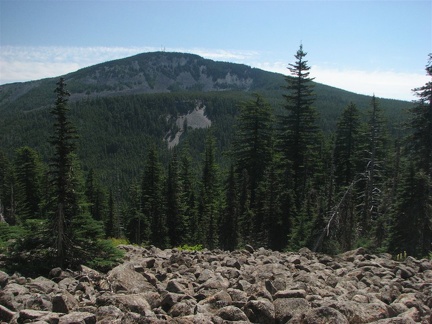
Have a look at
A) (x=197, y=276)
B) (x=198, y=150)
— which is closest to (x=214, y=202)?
(x=197, y=276)

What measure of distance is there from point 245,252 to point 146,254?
10.9 feet

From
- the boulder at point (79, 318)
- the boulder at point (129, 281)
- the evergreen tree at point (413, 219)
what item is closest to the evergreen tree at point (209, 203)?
the evergreen tree at point (413, 219)

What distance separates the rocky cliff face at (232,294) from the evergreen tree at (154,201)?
2542 centimetres

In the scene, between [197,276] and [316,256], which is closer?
[197,276]

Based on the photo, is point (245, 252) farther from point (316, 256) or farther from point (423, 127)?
point (423, 127)

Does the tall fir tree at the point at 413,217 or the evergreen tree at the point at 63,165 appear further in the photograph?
the tall fir tree at the point at 413,217

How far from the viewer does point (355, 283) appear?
7.82m

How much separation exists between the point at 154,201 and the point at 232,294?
100.0 ft

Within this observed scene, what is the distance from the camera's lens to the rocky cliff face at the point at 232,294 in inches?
208

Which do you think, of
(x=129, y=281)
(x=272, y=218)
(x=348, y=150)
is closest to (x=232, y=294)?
(x=129, y=281)

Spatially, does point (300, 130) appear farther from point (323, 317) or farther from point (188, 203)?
point (323, 317)

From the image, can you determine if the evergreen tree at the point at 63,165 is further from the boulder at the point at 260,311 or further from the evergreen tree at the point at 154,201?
the evergreen tree at the point at 154,201

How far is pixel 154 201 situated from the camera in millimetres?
36312

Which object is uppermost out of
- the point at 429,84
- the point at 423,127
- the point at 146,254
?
the point at 429,84
